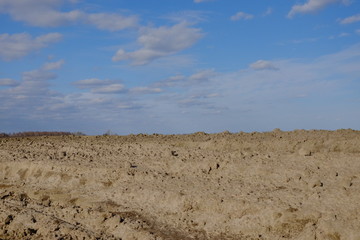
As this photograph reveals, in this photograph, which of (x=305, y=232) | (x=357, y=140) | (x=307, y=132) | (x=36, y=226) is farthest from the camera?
(x=307, y=132)

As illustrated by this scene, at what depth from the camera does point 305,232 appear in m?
6.10

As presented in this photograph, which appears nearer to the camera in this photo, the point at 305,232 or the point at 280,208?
the point at 305,232

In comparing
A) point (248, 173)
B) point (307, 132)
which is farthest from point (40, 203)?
point (307, 132)

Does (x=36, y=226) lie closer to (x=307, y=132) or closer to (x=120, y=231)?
(x=120, y=231)


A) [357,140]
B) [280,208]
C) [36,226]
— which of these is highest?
[357,140]

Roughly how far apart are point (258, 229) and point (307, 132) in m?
5.02

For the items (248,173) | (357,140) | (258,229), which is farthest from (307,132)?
(258,229)

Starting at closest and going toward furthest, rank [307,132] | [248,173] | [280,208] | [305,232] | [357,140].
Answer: [305,232]
[280,208]
[248,173]
[357,140]
[307,132]

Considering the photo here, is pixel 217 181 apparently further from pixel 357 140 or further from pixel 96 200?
pixel 357 140

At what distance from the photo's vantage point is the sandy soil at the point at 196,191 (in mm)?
6488

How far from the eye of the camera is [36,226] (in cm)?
Answer: 736

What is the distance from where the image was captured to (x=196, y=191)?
759 centimetres

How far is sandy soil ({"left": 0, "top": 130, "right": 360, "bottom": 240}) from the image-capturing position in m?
6.49

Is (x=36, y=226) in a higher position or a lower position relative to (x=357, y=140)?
lower
